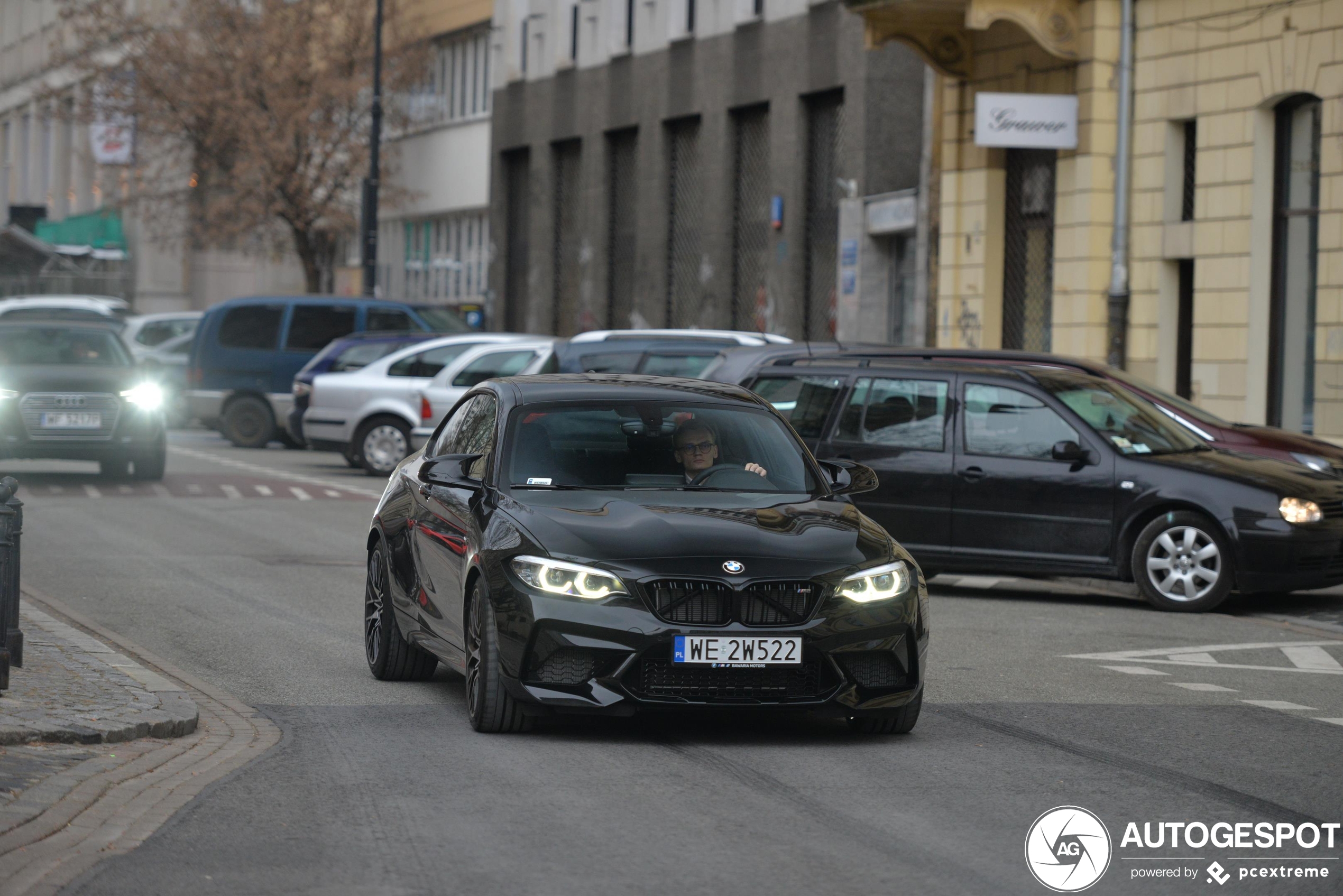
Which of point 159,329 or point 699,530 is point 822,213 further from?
point 699,530

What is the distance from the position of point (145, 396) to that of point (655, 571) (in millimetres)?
16042

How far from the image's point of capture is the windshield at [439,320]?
3155 cm

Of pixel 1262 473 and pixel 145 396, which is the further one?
pixel 145 396

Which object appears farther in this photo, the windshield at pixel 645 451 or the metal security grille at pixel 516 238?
the metal security grille at pixel 516 238

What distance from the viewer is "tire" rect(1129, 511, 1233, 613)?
551 inches

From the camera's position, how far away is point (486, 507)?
345 inches

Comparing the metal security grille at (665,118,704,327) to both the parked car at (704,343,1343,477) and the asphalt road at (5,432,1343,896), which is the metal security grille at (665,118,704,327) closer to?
the parked car at (704,343,1343,477)

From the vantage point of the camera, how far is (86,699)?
8828 mm

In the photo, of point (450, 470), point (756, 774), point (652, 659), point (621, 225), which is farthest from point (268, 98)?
point (756, 774)

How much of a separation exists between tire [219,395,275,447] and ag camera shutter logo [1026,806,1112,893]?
83.6 ft

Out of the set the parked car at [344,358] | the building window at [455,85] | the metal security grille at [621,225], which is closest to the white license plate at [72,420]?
the parked car at [344,358]

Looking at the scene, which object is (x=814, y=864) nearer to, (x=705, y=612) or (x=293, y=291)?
(x=705, y=612)

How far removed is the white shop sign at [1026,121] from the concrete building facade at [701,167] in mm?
5040

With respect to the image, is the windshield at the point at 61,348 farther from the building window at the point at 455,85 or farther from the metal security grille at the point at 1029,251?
the building window at the point at 455,85
